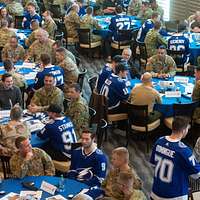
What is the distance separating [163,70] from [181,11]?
23.4 ft

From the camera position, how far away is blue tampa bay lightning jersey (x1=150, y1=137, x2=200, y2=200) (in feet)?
19.1

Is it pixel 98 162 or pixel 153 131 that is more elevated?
pixel 98 162

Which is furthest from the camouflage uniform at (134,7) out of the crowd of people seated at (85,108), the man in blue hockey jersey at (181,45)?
the man in blue hockey jersey at (181,45)

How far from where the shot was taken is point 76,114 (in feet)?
26.0

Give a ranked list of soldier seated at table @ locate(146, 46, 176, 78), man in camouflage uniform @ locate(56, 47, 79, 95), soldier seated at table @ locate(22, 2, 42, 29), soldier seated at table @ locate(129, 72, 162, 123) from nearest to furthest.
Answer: soldier seated at table @ locate(129, 72, 162, 123), man in camouflage uniform @ locate(56, 47, 79, 95), soldier seated at table @ locate(146, 46, 176, 78), soldier seated at table @ locate(22, 2, 42, 29)

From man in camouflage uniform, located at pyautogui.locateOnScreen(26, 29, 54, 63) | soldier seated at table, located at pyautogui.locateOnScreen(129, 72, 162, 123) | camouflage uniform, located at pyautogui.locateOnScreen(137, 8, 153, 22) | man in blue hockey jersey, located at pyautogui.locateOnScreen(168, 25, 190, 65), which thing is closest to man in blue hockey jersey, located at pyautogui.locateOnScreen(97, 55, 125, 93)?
soldier seated at table, located at pyautogui.locateOnScreen(129, 72, 162, 123)

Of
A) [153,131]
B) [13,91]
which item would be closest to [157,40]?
[153,131]

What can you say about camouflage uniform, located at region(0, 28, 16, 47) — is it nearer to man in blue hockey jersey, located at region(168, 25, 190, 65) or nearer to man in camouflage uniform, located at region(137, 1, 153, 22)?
man in blue hockey jersey, located at region(168, 25, 190, 65)

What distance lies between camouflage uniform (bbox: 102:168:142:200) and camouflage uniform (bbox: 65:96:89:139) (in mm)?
2079

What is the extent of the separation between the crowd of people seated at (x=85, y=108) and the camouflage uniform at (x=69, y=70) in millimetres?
19

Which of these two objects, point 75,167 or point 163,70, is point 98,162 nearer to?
point 75,167

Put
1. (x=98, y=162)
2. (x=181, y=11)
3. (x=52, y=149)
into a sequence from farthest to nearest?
1. (x=181, y=11)
2. (x=52, y=149)
3. (x=98, y=162)

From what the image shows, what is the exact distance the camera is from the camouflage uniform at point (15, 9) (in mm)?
15703

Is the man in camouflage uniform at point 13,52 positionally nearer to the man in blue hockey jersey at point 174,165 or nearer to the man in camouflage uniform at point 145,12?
the man in camouflage uniform at point 145,12
